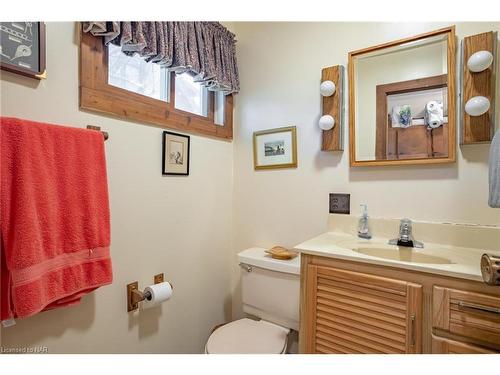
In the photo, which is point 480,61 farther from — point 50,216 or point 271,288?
point 50,216

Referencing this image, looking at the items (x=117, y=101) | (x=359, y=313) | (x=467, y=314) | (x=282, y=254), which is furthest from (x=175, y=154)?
(x=467, y=314)

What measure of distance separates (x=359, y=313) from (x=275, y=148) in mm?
1068

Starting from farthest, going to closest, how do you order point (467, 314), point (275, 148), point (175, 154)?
point (275, 148) → point (175, 154) → point (467, 314)

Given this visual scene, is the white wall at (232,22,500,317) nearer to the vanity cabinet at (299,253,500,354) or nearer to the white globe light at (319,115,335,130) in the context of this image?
the white globe light at (319,115,335,130)

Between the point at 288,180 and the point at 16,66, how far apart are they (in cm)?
137

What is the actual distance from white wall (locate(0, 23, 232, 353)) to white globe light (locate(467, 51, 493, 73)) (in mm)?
1378

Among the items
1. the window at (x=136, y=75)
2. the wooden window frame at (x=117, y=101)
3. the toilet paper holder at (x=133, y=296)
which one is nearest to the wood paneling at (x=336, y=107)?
the wooden window frame at (x=117, y=101)

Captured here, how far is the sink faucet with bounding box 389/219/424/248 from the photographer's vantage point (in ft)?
3.98

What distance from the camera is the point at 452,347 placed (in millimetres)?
836

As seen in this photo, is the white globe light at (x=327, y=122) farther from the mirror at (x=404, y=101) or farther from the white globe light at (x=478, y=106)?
the white globe light at (x=478, y=106)

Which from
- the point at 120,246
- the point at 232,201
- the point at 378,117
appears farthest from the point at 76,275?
the point at 378,117

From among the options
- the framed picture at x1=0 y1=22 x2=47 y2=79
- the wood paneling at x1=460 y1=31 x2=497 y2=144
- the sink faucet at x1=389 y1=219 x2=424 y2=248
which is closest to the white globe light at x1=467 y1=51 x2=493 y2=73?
the wood paneling at x1=460 y1=31 x2=497 y2=144

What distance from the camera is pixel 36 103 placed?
2.99 feet

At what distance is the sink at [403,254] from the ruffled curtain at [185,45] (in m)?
1.31
